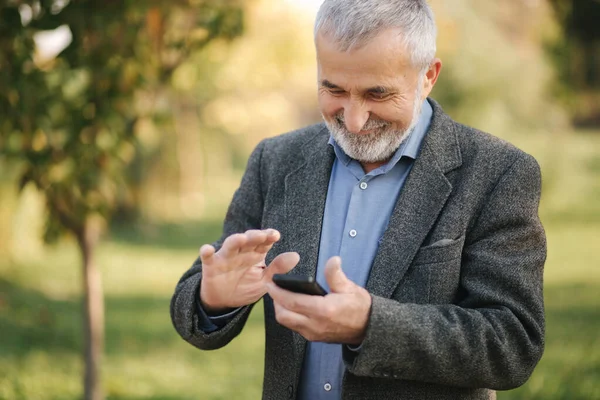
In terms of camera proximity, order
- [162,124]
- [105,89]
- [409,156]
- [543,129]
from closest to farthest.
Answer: [409,156] < [105,89] < [162,124] < [543,129]

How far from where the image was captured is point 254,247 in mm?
2020

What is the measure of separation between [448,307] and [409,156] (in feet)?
1.71

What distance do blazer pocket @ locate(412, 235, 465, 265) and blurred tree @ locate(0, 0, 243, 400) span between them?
2133 mm

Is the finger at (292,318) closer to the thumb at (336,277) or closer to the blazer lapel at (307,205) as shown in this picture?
the thumb at (336,277)

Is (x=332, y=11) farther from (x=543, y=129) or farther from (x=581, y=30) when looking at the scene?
(x=543, y=129)

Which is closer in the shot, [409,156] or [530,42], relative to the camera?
[409,156]

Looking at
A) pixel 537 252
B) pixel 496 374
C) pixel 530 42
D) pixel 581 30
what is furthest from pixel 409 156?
pixel 530 42

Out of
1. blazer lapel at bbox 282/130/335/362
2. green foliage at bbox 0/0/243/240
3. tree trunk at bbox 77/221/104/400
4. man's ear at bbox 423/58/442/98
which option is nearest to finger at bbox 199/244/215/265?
blazer lapel at bbox 282/130/335/362

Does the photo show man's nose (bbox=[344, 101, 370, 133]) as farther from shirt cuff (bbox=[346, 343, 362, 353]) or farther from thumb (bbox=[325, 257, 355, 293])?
shirt cuff (bbox=[346, 343, 362, 353])

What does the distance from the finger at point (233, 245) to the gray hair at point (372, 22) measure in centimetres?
62

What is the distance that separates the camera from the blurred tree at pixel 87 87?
11.4 feet

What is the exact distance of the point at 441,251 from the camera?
2105 mm

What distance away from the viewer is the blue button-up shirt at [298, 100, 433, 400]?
7.29 ft

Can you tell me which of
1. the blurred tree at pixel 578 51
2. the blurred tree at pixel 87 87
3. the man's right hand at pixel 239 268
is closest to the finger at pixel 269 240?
the man's right hand at pixel 239 268
